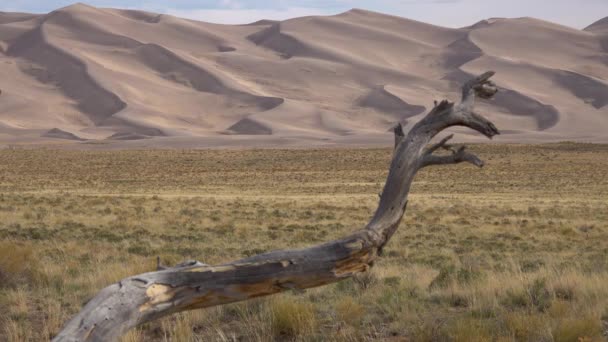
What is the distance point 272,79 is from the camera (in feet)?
501

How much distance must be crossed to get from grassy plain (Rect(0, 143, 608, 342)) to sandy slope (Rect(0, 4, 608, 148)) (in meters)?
57.7

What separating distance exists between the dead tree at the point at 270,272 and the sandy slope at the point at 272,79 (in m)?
88.8

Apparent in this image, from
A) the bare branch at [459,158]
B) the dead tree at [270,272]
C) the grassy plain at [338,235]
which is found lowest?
the grassy plain at [338,235]

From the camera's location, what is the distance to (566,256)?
1473 cm

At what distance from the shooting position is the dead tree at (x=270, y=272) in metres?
4.93

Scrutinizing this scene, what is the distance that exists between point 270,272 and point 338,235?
1272 centimetres

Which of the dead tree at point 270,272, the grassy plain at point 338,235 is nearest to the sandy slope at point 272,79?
the grassy plain at point 338,235

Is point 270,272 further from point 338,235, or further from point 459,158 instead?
point 338,235

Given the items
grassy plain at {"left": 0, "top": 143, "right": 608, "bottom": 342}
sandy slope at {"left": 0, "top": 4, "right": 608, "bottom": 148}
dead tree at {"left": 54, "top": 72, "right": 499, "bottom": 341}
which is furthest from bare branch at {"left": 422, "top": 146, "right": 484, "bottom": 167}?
sandy slope at {"left": 0, "top": 4, "right": 608, "bottom": 148}

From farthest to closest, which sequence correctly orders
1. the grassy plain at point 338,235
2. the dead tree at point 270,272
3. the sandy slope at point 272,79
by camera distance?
the sandy slope at point 272,79, the grassy plain at point 338,235, the dead tree at point 270,272

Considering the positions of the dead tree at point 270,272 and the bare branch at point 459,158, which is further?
the bare branch at point 459,158

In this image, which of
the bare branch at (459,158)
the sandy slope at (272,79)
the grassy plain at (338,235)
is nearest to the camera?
the bare branch at (459,158)

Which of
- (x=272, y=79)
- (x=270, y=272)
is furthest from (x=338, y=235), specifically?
(x=272, y=79)

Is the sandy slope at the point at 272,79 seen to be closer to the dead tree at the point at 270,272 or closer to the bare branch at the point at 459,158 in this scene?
the dead tree at the point at 270,272
